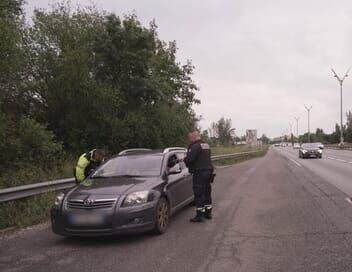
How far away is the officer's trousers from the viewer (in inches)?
336

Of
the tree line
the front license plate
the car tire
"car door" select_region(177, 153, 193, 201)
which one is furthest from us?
the tree line

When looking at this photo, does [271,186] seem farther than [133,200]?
Yes

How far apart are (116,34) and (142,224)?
1659 cm

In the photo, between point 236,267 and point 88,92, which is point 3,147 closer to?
point 88,92

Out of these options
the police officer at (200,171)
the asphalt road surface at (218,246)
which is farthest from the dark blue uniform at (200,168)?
the asphalt road surface at (218,246)

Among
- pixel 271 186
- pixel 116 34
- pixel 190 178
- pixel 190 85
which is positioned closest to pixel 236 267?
pixel 190 178

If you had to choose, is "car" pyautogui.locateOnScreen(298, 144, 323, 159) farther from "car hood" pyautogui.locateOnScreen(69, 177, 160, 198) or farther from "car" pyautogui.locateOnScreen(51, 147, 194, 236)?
"car hood" pyautogui.locateOnScreen(69, 177, 160, 198)

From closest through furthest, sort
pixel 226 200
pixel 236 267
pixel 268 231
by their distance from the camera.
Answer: pixel 236 267, pixel 268 231, pixel 226 200

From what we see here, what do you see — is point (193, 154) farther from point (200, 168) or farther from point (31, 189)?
point (31, 189)

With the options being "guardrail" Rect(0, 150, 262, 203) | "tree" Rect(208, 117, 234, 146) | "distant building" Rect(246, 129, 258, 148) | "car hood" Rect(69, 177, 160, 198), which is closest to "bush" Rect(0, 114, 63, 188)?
"guardrail" Rect(0, 150, 262, 203)

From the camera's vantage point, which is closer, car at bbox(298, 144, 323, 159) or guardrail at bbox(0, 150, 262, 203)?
guardrail at bbox(0, 150, 262, 203)

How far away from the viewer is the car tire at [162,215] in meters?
7.30

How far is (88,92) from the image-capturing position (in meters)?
20.3

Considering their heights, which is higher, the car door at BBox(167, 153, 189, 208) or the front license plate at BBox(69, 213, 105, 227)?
the car door at BBox(167, 153, 189, 208)
